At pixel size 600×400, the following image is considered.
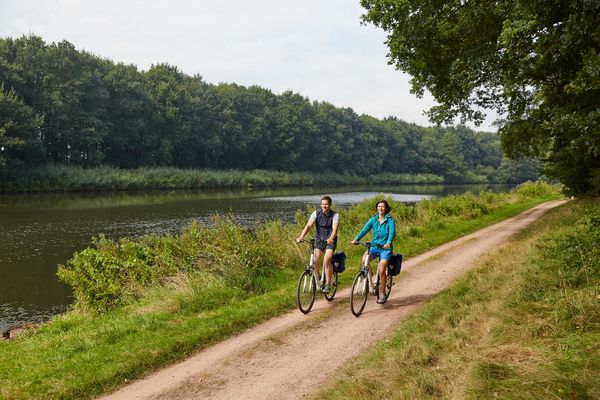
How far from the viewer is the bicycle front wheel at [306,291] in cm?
1011

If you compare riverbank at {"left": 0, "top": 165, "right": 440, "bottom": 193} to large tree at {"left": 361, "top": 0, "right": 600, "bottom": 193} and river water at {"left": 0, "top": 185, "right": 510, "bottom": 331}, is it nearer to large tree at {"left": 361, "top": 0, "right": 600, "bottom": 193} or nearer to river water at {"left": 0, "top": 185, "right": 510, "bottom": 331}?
river water at {"left": 0, "top": 185, "right": 510, "bottom": 331}

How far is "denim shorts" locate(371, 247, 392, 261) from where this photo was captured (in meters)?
10.1

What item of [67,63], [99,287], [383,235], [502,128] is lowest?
[99,287]

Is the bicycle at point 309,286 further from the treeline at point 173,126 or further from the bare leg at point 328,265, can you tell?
the treeline at point 173,126

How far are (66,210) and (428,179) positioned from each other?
368 ft

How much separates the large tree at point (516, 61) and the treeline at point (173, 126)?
49.6 meters

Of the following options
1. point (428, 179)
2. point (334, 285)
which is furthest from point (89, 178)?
point (428, 179)

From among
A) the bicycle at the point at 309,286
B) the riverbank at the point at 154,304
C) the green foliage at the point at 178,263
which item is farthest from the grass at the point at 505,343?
the green foliage at the point at 178,263

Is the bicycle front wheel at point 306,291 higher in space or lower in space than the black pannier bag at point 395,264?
lower

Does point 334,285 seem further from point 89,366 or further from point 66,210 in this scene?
point 66,210

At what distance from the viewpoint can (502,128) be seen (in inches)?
908

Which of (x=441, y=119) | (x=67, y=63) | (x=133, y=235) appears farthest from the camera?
(x=67, y=63)

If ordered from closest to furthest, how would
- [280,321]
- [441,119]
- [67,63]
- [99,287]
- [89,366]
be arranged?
[89,366] < [280,321] < [99,287] < [441,119] < [67,63]

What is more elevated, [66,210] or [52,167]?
[52,167]
